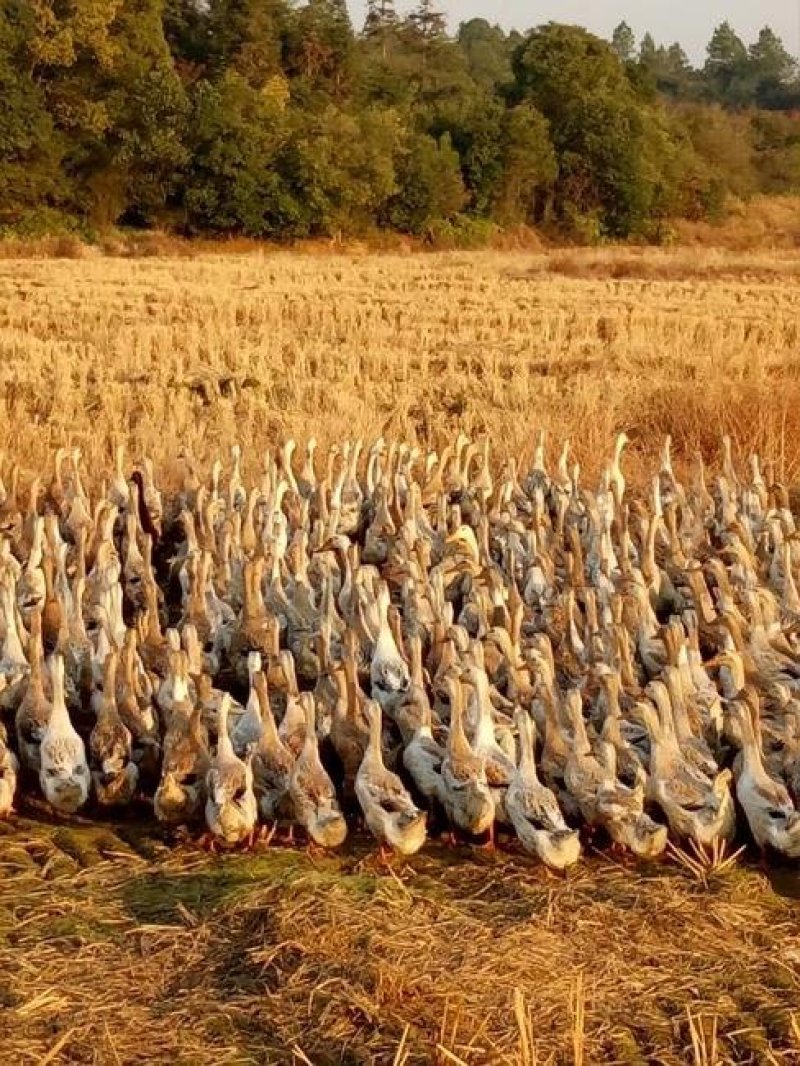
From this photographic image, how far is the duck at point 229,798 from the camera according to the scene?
14.2 ft

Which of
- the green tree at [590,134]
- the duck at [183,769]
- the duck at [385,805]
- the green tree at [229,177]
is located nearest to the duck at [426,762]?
the duck at [385,805]

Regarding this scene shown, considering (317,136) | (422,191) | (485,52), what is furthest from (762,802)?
(485,52)

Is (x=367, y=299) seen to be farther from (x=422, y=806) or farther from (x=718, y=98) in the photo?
(x=718, y=98)

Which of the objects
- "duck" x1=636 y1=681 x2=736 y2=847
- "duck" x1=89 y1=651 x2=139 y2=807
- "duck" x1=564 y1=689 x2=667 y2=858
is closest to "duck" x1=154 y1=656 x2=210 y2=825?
"duck" x1=89 y1=651 x2=139 y2=807

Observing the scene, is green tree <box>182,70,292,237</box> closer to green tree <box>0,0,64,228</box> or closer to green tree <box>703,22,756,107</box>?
green tree <box>0,0,64,228</box>

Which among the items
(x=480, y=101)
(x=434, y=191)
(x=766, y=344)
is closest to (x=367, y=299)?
(x=766, y=344)

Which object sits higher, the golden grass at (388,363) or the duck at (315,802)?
the golden grass at (388,363)

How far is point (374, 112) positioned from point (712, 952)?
40.8 metres

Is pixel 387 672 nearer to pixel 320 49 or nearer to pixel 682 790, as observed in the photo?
pixel 682 790

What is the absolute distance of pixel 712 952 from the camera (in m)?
3.71

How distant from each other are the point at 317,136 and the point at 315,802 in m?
37.5

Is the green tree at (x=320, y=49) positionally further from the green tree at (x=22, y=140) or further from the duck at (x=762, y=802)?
the duck at (x=762, y=802)

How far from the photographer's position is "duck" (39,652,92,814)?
15.1 feet

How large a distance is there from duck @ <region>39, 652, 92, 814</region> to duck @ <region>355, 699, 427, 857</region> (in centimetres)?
92
